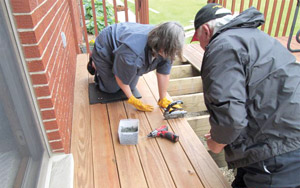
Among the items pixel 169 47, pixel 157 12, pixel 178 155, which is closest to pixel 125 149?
pixel 178 155

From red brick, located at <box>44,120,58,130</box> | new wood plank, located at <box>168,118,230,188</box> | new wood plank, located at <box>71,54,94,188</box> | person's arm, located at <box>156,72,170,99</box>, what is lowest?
new wood plank, located at <box>168,118,230,188</box>

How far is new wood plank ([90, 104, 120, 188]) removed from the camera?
1668 millimetres

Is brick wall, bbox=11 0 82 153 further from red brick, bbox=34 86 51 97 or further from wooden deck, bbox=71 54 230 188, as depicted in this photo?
wooden deck, bbox=71 54 230 188

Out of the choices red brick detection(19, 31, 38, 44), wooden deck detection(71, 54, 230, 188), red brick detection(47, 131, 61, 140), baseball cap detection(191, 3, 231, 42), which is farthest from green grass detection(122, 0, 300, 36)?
red brick detection(19, 31, 38, 44)

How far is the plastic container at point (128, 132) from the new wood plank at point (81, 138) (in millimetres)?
267

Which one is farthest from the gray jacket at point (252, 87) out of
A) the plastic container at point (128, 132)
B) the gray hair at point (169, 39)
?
the plastic container at point (128, 132)

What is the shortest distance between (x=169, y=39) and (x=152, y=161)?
0.90 m

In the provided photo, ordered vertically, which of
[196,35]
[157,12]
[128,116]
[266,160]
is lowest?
[157,12]

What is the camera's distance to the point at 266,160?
131cm

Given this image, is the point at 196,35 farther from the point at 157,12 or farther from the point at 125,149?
the point at 157,12

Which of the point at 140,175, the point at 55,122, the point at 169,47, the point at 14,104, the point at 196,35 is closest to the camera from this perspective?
the point at 14,104

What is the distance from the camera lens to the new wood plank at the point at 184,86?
3121 millimetres

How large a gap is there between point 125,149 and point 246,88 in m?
1.09

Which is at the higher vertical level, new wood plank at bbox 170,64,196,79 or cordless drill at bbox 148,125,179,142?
cordless drill at bbox 148,125,179,142
